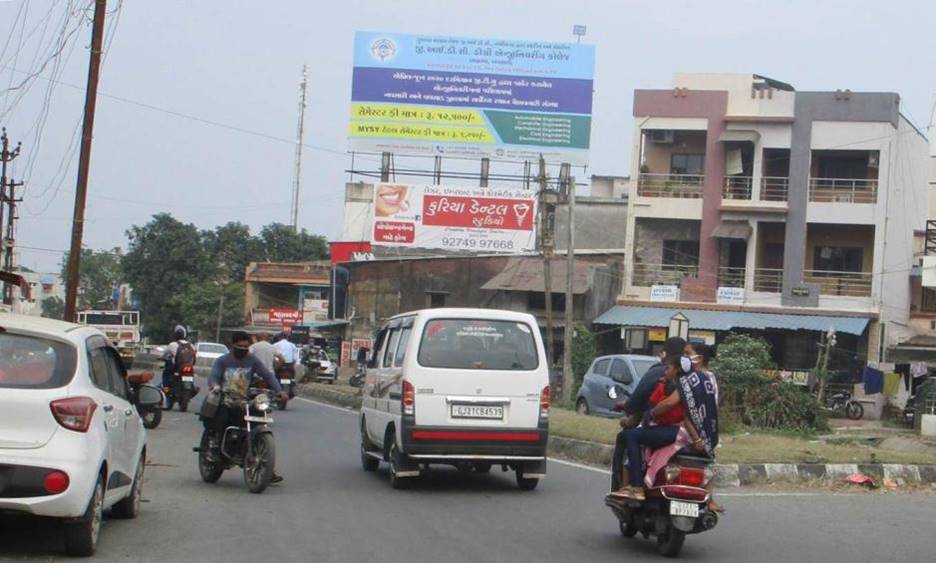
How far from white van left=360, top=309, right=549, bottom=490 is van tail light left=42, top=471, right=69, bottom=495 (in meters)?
5.32

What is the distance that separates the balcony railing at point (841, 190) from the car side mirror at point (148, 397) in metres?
36.8

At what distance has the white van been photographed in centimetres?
1257

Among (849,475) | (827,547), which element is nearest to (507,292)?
(849,475)

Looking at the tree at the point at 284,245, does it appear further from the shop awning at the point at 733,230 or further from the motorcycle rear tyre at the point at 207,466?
the motorcycle rear tyre at the point at 207,466

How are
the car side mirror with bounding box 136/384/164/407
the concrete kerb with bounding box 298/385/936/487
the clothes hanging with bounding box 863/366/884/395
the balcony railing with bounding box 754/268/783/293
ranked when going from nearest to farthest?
1. the car side mirror with bounding box 136/384/164/407
2. the concrete kerb with bounding box 298/385/936/487
3. the clothes hanging with bounding box 863/366/884/395
4. the balcony railing with bounding box 754/268/783/293

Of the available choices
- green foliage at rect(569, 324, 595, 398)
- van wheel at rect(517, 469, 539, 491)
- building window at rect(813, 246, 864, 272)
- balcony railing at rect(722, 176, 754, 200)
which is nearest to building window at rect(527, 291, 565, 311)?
green foliage at rect(569, 324, 595, 398)

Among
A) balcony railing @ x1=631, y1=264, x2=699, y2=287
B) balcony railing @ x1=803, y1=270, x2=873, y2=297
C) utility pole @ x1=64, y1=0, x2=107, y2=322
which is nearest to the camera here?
utility pole @ x1=64, y1=0, x2=107, y2=322

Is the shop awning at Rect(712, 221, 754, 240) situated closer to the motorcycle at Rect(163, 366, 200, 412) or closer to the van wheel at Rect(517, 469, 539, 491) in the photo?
the motorcycle at Rect(163, 366, 200, 412)

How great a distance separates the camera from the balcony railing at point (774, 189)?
145ft

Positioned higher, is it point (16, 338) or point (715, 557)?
point (16, 338)

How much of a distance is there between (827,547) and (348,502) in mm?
4663

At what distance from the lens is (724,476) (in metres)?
14.6

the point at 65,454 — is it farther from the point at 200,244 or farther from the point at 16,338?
the point at 200,244

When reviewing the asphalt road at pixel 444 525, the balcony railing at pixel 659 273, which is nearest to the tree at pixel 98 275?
the balcony railing at pixel 659 273
